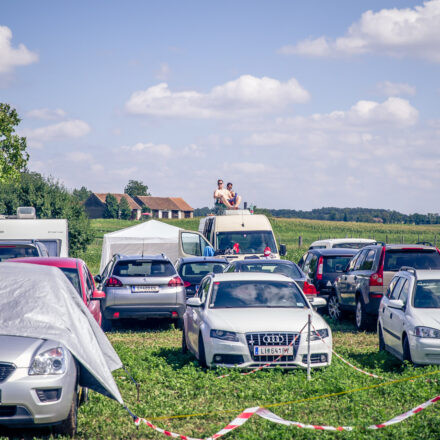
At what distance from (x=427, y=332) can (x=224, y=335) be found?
2.76m

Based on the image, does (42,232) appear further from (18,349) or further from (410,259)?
(18,349)

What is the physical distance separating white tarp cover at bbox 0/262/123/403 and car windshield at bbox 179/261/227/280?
11.3 m

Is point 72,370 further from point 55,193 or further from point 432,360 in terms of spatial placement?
point 55,193

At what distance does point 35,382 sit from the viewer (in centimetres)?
627

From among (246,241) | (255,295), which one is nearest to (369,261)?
(255,295)

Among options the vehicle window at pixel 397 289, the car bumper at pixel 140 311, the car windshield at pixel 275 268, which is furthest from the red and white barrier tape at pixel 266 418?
the car windshield at pixel 275 268

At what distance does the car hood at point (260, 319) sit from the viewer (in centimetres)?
973

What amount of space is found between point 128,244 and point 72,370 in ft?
94.7

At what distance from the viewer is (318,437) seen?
6547 millimetres

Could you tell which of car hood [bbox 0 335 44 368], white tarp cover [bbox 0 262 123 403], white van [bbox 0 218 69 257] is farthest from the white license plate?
white van [bbox 0 218 69 257]

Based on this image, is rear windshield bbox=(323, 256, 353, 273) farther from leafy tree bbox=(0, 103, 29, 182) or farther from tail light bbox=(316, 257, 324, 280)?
leafy tree bbox=(0, 103, 29, 182)

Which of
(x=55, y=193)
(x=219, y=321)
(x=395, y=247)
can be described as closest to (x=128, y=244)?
(x=55, y=193)

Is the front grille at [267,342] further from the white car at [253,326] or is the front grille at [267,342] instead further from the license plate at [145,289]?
the license plate at [145,289]

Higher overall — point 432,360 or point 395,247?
point 395,247
